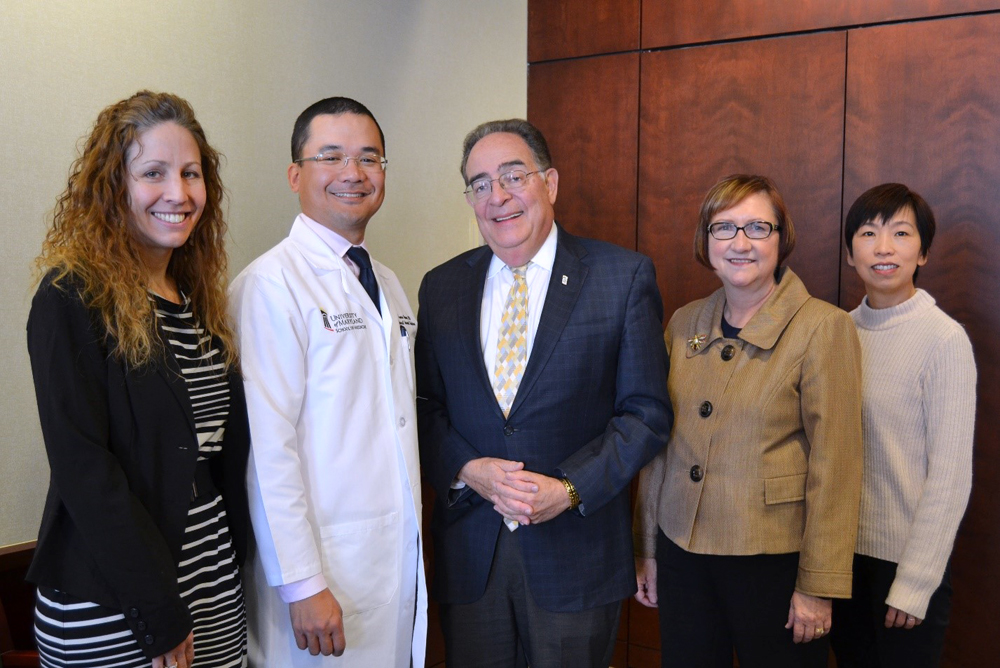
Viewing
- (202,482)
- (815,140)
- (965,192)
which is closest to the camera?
(202,482)

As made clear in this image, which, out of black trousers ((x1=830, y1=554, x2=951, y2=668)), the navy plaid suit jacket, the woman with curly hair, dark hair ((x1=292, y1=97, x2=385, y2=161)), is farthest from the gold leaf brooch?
the woman with curly hair

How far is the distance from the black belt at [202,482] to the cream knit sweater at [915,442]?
5.37ft

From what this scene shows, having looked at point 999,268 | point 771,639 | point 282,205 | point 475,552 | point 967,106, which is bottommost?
point 771,639

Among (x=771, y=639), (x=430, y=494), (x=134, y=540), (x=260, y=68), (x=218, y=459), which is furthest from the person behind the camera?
(x=430, y=494)

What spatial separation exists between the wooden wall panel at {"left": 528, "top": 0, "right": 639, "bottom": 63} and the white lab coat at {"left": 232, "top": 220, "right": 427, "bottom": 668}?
205 centimetres

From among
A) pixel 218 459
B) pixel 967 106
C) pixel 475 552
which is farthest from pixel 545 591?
pixel 967 106

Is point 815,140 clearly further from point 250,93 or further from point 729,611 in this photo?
point 250,93

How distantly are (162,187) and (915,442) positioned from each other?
1.90 meters

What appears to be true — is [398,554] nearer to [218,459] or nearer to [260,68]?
[218,459]

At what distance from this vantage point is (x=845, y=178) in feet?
10.2

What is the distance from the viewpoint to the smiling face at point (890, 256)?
2.21m

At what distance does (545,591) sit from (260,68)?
6.16 ft

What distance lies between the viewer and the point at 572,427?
204 cm

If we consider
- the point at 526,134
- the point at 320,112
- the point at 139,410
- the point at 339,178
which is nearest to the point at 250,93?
the point at 320,112
